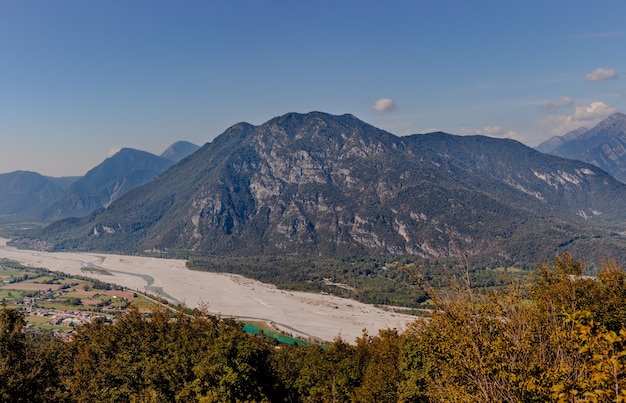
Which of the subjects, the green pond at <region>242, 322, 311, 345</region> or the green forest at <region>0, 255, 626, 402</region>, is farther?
the green pond at <region>242, 322, 311, 345</region>

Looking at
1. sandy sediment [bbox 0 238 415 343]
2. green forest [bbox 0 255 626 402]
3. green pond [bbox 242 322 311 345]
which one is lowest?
green pond [bbox 242 322 311 345]

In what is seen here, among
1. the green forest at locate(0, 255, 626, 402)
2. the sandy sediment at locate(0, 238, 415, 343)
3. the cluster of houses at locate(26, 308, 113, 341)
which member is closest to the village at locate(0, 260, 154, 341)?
the cluster of houses at locate(26, 308, 113, 341)

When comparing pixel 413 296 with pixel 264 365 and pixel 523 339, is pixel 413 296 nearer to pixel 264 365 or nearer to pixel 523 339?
pixel 264 365

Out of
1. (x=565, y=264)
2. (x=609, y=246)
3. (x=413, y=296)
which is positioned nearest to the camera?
(x=565, y=264)

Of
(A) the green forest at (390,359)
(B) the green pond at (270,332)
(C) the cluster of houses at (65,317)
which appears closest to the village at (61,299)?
(C) the cluster of houses at (65,317)

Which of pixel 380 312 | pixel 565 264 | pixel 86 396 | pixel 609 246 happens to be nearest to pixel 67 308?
pixel 380 312

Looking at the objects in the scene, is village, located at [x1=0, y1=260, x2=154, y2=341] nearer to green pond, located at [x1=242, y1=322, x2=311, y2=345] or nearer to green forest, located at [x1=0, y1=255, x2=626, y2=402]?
green pond, located at [x1=242, y1=322, x2=311, y2=345]

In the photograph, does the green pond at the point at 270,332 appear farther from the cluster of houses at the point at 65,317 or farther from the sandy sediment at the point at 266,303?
the cluster of houses at the point at 65,317
